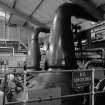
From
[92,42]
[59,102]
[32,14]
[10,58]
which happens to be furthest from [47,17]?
[59,102]

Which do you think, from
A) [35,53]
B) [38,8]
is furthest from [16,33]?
[35,53]

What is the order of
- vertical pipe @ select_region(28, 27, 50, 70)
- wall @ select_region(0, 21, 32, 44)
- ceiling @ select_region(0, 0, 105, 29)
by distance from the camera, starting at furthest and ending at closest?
1. wall @ select_region(0, 21, 32, 44)
2. ceiling @ select_region(0, 0, 105, 29)
3. vertical pipe @ select_region(28, 27, 50, 70)

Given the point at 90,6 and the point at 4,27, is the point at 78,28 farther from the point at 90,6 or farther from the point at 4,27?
the point at 4,27

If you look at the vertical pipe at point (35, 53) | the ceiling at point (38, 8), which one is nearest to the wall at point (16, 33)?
the ceiling at point (38, 8)

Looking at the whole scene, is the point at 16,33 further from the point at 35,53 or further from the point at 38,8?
the point at 35,53

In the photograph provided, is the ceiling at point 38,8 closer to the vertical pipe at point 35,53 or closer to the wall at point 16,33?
the wall at point 16,33

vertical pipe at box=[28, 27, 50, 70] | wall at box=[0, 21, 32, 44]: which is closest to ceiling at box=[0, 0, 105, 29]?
wall at box=[0, 21, 32, 44]

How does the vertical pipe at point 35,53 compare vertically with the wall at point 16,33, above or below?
below

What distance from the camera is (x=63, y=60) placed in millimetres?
3355

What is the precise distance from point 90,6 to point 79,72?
11.3 ft

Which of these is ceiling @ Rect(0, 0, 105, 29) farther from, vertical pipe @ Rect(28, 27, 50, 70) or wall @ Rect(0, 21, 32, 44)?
vertical pipe @ Rect(28, 27, 50, 70)

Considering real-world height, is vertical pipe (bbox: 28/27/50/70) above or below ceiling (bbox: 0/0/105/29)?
below

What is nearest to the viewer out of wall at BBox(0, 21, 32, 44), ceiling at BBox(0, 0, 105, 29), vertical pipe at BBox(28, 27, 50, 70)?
vertical pipe at BBox(28, 27, 50, 70)

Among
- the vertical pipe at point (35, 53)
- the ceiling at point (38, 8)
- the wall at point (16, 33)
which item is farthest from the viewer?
the wall at point (16, 33)
